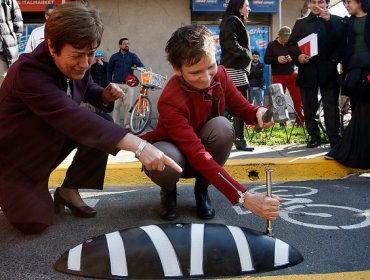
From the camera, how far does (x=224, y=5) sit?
1079 cm

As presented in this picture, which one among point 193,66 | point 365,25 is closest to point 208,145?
point 193,66

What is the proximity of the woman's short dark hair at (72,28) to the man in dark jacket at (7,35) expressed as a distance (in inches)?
97.7

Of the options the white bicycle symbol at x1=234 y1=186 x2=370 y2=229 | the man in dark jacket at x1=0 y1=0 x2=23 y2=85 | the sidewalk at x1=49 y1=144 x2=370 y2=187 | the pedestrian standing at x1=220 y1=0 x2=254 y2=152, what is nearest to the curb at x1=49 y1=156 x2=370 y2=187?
the sidewalk at x1=49 y1=144 x2=370 y2=187

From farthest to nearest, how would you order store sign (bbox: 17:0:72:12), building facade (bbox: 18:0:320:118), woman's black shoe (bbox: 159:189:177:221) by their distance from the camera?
building facade (bbox: 18:0:320:118) < store sign (bbox: 17:0:72:12) < woman's black shoe (bbox: 159:189:177:221)

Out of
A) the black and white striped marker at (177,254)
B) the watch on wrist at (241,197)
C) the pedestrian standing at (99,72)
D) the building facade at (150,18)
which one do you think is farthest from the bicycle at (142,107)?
the watch on wrist at (241,197)

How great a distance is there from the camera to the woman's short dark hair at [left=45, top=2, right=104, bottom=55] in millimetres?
2150

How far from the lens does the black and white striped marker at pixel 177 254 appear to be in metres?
1.98

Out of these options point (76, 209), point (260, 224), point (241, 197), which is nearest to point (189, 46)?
point (241, 197)

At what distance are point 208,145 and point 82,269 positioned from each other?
1.12 meters

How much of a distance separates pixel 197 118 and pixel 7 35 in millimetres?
2749

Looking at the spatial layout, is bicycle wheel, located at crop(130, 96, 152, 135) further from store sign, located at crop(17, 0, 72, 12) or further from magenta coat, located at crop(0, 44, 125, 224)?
magenta coat, located at crop(0, 44, 125, 224)

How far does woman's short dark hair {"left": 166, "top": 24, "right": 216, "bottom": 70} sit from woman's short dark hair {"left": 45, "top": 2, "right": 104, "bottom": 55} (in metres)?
0.44

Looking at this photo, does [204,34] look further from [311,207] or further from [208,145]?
[311,207]

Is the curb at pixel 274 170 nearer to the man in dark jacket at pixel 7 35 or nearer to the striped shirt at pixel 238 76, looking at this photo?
the striped shirt at pixel 238 76
